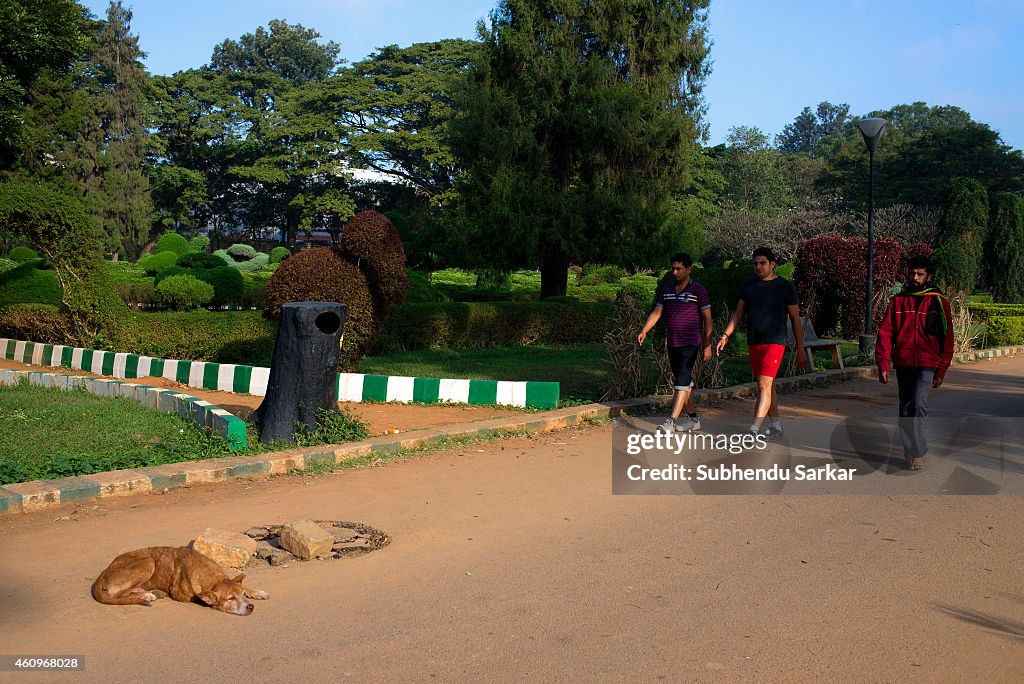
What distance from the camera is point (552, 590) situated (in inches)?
178

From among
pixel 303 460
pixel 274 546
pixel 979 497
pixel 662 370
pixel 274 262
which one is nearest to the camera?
pixel 274 546

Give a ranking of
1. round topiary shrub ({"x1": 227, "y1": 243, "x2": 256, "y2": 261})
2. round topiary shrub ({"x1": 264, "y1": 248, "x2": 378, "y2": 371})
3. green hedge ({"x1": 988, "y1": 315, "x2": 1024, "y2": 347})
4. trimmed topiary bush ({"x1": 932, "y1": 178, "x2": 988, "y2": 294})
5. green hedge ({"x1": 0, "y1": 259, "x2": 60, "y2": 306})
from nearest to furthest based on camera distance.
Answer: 1. round topiary shrub ({"x1": 264, "y1": 248, "x2": 378, "y2": 371})
2. green hedge ({"x1": 0, "y1": 259, "x2": 60, "y2": 306})
3. green hedge ({"x1": 988, "y1": 315, "x2": 1024, "y2": 347})
4. trimmed topiary bush ({"x1": 932, "y1": 178, "x2": 988, "y2": 294})
5. round topiary shrub ({"x1": 227, "y1": 243, "x2": 256, "y2": 261})

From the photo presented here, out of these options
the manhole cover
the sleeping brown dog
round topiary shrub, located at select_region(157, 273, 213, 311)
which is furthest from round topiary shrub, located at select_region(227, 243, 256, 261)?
the sleeping brown dog

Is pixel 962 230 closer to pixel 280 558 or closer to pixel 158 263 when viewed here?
pixel 280 558

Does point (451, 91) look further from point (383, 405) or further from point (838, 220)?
point (838, 220)

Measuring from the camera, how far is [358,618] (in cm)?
413

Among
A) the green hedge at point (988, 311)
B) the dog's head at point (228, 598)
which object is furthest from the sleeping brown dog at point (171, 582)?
the green hedge at point (988, 311)

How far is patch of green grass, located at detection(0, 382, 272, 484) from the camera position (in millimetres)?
6535

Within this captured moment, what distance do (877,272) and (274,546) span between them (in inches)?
701

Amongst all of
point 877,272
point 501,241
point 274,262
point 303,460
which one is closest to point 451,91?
point 501,241

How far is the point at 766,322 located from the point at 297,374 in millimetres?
4193

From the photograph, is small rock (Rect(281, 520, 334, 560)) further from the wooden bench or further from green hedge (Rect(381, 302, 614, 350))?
green hedge (Rect(381, 302, 614, 350))

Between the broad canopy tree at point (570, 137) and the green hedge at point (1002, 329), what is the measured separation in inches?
298

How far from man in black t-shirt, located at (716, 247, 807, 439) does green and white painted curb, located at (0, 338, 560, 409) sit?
7.88 feet
